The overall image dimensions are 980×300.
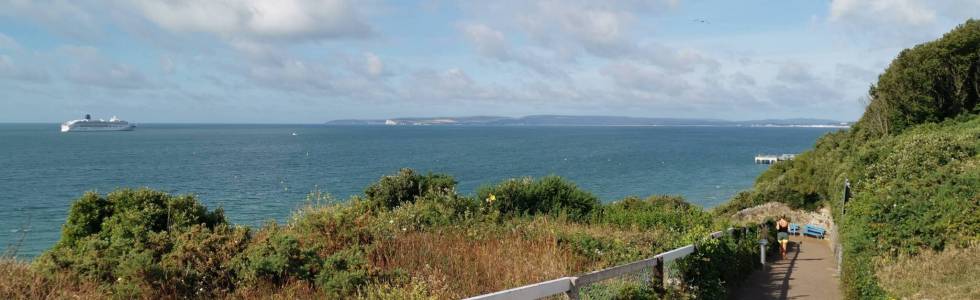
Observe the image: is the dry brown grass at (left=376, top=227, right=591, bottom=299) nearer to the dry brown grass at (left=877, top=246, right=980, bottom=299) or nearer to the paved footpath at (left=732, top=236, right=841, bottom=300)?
the paved footpath at (left=732, top=236, right=841, bottom=300)

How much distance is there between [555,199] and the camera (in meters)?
16.7

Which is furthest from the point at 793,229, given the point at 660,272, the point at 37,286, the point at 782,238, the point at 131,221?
the point at 37,286

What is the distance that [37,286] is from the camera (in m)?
6.10

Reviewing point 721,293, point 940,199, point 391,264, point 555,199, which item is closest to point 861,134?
point 940,199

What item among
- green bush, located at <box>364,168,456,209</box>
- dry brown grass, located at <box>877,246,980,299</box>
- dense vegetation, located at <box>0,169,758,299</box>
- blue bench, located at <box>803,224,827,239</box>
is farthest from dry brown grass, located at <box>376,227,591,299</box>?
blue bench, located at <box>803,224,827,239</box>

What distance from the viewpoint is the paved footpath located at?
12133 mm

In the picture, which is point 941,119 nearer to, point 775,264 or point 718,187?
point 775,264

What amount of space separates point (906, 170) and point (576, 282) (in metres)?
16.5

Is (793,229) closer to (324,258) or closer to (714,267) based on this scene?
(714,267)

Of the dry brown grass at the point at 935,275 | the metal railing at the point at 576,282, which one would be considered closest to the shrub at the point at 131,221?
the metal railing at the point at 576,282

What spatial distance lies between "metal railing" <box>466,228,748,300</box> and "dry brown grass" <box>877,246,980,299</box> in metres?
4.81

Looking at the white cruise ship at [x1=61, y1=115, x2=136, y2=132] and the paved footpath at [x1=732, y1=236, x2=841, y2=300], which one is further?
the white cruise ship at [x1=61, y1=115, x2=136, y2=132]

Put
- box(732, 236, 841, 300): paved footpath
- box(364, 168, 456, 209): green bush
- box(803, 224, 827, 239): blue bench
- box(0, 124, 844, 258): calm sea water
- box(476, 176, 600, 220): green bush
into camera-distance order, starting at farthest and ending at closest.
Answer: box(0, 124, 844, 258): calm sea water < box(803, 224, 827, 239): blue bench < box(364, 168, 456, 209): green bush < box(476, 176, 600, 220): green bush < box(732, 236, 841, 300): paved footpath

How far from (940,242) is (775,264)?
5.90m
